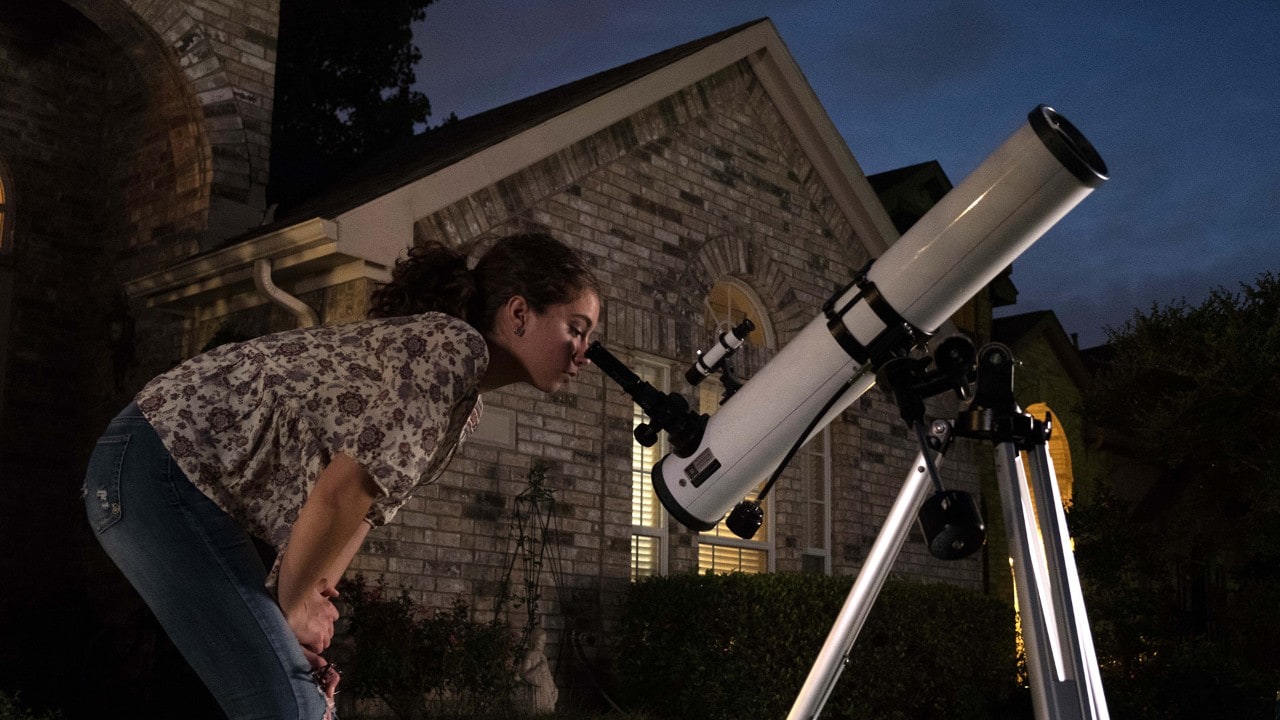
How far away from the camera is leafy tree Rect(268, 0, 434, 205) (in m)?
17.4

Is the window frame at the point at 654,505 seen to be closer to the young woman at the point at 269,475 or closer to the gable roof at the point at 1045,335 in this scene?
the gable roof at the point at 1045,335

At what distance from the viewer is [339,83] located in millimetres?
17984

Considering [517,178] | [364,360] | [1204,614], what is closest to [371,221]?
[517,178]

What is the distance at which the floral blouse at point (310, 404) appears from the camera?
2436 millimetres

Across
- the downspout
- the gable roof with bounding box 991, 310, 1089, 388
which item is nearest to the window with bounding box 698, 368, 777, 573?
the downspout

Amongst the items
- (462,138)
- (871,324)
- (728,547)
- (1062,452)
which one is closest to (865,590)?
(871,324)

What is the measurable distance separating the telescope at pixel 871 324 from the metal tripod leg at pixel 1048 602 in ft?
1.67

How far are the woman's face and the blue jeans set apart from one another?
708mm

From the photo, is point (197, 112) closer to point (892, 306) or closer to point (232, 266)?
point (232, 266)

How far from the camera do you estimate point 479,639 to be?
8492mm

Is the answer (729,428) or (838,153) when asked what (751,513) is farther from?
(838,153)

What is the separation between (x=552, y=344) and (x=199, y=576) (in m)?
0.87

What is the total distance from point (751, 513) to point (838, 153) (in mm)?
9953

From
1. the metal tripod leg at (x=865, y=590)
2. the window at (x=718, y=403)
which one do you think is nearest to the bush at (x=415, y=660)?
the window at (x=718, y=403)
